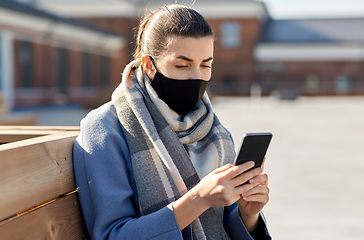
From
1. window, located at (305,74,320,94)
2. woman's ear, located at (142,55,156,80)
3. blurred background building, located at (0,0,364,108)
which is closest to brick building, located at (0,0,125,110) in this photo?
blurred background building, located at (0,0,364,108)

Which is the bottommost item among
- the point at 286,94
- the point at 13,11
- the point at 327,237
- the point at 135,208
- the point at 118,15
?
the point at 327,237

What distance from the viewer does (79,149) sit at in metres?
1.60

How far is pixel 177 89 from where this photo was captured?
1.76 meters

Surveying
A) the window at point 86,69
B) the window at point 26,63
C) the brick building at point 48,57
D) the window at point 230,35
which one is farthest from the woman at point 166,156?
the window at point 230,35

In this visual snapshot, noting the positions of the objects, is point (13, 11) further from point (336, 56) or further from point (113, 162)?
point (336, 56)

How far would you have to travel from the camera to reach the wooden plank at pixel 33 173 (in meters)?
1.19

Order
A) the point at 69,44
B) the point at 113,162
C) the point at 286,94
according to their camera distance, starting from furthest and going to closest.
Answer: the point at 286,94 → the point at 69,44 → the point at 113,162

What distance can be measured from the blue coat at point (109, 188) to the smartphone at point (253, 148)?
30 cm

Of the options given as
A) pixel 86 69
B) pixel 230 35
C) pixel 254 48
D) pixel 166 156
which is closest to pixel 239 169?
pixel 166 156

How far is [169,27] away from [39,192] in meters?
0.76

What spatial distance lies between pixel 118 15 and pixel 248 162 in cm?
3216

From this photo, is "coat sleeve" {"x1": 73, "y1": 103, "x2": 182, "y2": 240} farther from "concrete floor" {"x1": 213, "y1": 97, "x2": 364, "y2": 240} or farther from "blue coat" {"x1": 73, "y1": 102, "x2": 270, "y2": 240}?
"concrete floor" {"x1": 213, "y1": 97, "x2": 364, "y2": 240}

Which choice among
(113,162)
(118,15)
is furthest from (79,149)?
(118,15)

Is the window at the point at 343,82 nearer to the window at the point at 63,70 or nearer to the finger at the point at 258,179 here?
the window at the point at 63,70
